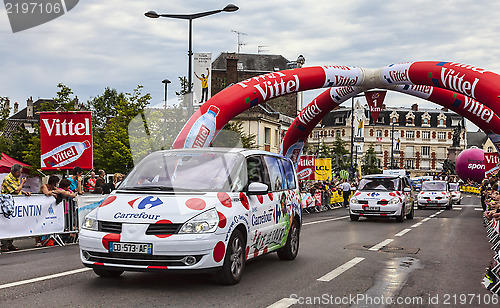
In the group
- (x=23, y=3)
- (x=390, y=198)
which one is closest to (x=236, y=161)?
(x=23, y=3)

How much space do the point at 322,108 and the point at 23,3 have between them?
20599 millimetres

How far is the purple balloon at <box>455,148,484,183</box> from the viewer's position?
59.8 meters

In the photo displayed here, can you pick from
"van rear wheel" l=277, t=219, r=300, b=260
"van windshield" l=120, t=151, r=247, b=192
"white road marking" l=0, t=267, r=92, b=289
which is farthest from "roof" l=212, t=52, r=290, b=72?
"white road marking" l=0, t=267, r=92, b=289

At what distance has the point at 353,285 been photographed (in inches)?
317

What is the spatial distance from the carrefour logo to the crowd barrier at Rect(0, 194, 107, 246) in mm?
6143

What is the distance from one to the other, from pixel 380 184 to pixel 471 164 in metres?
42.0

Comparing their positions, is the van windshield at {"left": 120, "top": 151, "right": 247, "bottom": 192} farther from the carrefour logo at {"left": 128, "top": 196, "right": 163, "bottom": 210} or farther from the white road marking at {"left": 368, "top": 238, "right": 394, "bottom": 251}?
the white road marking at {"left": 368, "top": 238, "right": 394, "bottom": 251}

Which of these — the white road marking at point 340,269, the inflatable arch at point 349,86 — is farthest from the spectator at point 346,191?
the white road marking at point 340,269

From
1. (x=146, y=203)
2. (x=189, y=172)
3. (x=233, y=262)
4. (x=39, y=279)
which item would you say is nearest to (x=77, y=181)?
(x=39, y=279)

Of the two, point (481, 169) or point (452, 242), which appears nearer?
point (452, 242)

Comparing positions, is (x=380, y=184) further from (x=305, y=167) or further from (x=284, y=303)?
(x=284, y=303)

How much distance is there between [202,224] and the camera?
7.21 meters

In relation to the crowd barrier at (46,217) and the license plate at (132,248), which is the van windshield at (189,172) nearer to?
the license plate at (132,248)

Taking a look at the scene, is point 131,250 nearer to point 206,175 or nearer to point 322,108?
point 206,175
